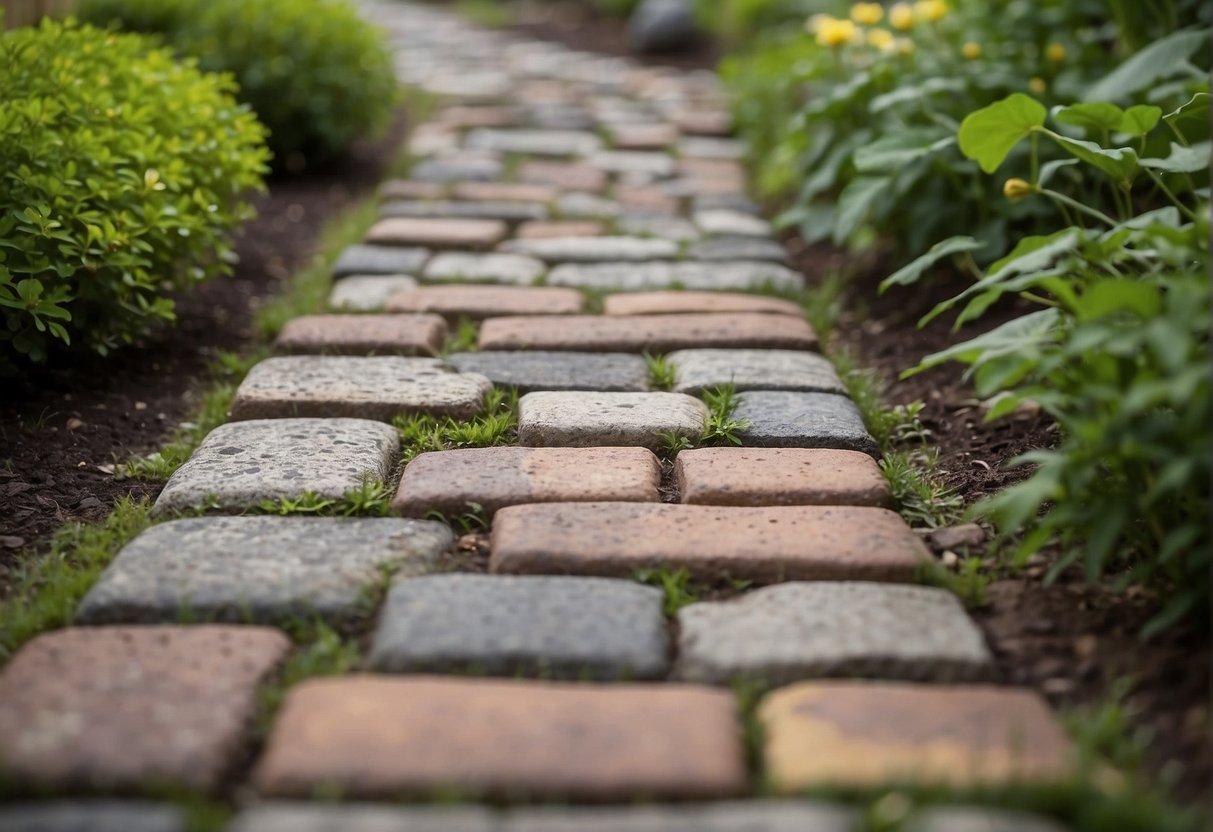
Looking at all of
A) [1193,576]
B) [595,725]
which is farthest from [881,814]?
[1193,576]

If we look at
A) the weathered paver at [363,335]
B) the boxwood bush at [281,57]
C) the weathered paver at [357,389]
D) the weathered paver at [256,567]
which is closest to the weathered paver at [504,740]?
the weathered paver at [256,567]

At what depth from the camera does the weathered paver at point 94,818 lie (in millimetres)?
1240

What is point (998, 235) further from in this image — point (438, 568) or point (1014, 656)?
point (438, 568)

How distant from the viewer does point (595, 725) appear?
4.70 feet

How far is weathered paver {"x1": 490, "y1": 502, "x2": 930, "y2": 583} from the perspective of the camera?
185 cm

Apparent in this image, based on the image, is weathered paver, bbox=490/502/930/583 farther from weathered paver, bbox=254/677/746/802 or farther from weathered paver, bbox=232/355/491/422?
weathered paver, bbox=232/355/491/422

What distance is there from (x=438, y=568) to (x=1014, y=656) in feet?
2.83

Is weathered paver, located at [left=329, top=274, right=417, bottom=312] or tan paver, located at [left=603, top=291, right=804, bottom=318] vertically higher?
tan paver, located at [left=603, top=291, right=804, bottom=318]

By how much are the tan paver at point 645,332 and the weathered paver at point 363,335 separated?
0.14 metres

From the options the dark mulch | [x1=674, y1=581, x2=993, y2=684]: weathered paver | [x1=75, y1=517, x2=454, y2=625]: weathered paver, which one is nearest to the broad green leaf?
[x1=674, y1=581, x2=993, y2=684]: weathered paver

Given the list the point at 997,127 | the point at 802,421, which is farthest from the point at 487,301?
the point at 997,127

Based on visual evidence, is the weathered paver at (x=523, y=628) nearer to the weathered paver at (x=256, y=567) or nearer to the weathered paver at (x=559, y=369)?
the weathered paver at (x=256, y=567)

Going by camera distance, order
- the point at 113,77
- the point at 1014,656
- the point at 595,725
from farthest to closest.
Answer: the point at 113,77 → the point at 1014,656 → the point at 595,725

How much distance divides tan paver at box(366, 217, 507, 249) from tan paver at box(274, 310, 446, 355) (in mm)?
765
